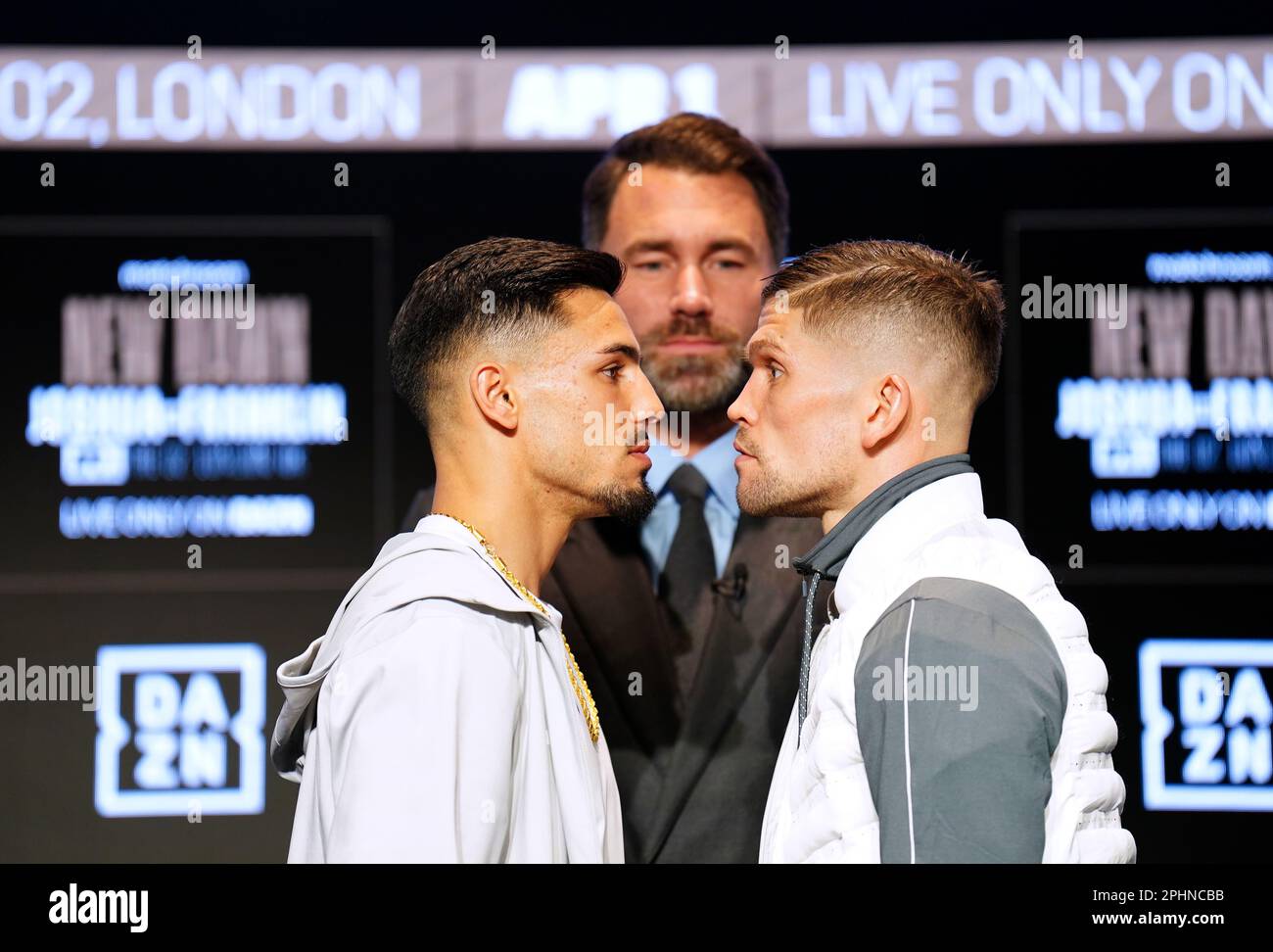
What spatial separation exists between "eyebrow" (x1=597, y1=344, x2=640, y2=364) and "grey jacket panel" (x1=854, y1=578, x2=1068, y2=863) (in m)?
0.78

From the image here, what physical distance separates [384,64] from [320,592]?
1.16 metres

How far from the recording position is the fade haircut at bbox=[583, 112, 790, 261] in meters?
2.90

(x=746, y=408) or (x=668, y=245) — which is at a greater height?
(x=668, y=245)

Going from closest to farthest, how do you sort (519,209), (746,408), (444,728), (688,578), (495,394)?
(444,728)
(495,394)
(746,408)
(688,578)
(519,209)

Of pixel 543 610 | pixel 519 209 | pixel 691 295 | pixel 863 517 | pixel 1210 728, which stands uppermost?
pixel 519 209

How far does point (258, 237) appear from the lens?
9.76 feet

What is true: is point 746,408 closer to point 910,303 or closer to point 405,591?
point 910,303

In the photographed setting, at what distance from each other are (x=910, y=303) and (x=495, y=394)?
0.70m

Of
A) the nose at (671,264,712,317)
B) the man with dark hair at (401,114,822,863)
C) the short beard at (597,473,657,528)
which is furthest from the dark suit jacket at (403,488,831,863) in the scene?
the nose at (671,264,712,317)

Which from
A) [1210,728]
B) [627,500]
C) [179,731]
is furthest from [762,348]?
[179,731]

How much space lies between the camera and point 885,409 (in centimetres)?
219

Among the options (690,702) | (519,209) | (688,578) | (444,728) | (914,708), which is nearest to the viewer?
(914,708)

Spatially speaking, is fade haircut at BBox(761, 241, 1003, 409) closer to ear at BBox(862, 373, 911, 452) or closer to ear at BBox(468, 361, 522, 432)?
ear at BBox(862, 373, 911, 452)

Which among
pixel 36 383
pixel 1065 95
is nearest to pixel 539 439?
pixel 36 383
